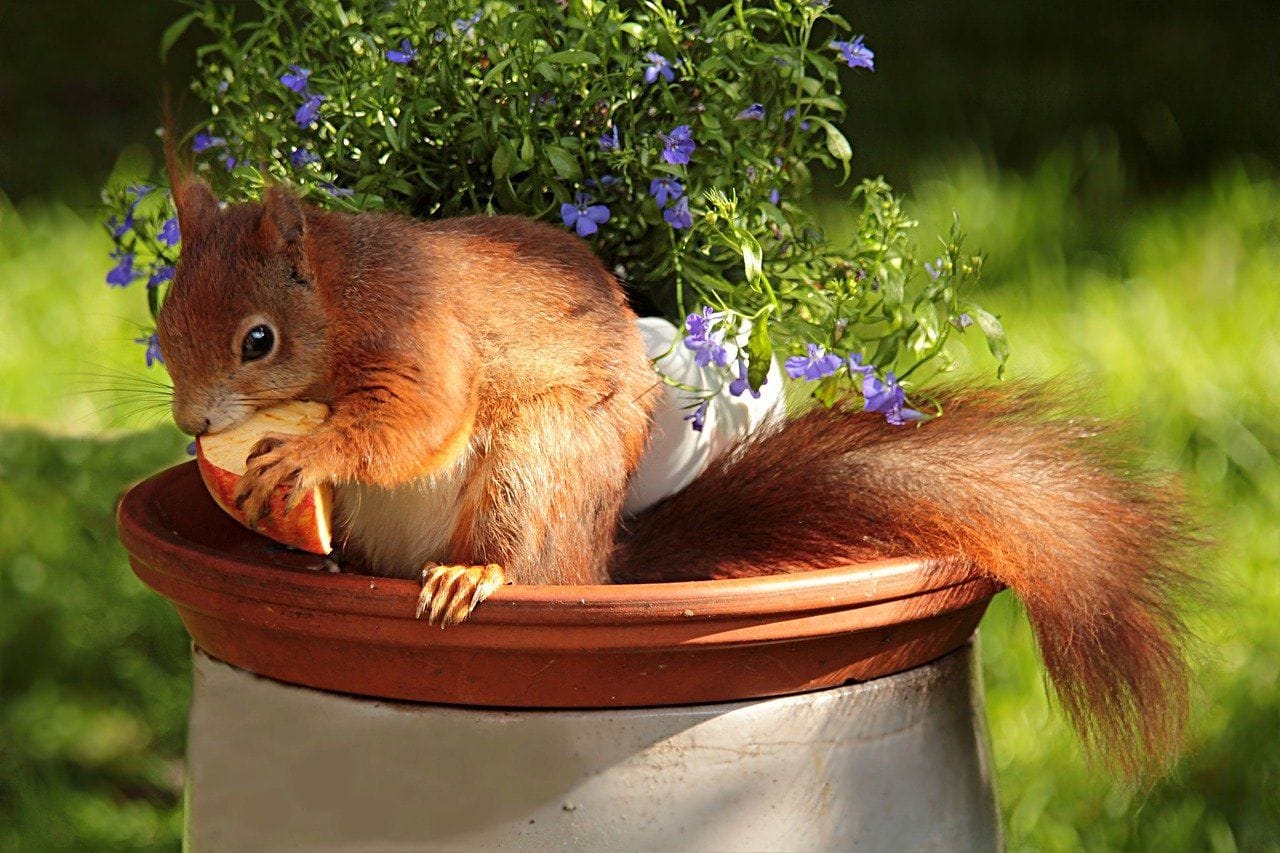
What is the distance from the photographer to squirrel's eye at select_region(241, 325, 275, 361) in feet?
3.51

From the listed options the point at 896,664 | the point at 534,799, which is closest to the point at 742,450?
the point at 896,664

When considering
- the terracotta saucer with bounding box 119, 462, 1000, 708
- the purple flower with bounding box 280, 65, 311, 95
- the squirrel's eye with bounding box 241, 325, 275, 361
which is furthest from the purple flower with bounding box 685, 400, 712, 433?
the purple flower with bounding box 280, 65, 311, 95

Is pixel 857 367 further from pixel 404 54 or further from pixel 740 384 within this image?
pixel 404 54

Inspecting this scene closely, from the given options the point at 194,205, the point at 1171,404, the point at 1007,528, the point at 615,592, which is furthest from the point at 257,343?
the point at 1171,404

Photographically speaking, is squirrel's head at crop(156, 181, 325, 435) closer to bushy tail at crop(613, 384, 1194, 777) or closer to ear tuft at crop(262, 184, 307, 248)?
ear tuft at crop(262, 184, 307, 248)

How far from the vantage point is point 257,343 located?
1074mm

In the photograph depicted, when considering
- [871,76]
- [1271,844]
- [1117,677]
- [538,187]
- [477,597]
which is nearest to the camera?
[477,597]

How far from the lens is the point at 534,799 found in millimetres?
1025

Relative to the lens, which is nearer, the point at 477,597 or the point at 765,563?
the point at 477,597

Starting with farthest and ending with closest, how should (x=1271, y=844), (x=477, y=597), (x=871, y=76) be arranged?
(x=871, y=76) → (x=1271, y=844) → (x=477, y=597)

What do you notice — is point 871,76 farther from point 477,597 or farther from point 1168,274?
point 477,597

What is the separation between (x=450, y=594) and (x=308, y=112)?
509 mm

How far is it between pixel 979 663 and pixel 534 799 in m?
0.38

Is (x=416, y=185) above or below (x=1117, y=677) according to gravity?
above
